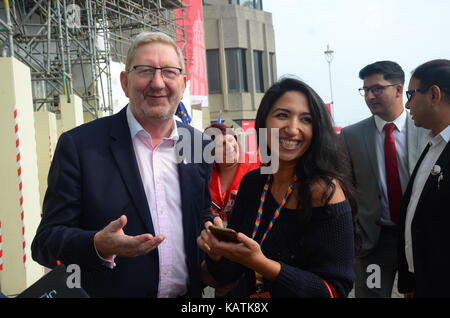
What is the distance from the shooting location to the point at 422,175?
316cm

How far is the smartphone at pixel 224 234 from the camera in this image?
1858 mm

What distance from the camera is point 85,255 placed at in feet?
6.55

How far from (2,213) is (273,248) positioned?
4401mm

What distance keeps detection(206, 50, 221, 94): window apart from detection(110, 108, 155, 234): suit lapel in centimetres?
2751

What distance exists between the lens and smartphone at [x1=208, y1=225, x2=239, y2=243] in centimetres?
186

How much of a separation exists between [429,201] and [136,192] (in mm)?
1859

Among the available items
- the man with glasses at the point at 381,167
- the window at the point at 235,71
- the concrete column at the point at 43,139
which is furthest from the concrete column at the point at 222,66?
the man with glasses at the point at 381,167

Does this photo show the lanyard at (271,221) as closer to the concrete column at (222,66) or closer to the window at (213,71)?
the concrete column at (222,66)

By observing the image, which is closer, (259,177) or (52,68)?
(259,177)

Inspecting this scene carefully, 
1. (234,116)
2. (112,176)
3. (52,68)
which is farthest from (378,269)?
(234,116)

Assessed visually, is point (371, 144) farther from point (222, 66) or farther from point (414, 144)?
point (222, 66)

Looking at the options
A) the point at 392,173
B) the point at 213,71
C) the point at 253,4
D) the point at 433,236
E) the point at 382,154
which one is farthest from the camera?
the point at 253,4

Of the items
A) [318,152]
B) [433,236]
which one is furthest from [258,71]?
[318,152]

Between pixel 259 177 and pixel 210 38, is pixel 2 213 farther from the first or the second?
pixel 210 38
